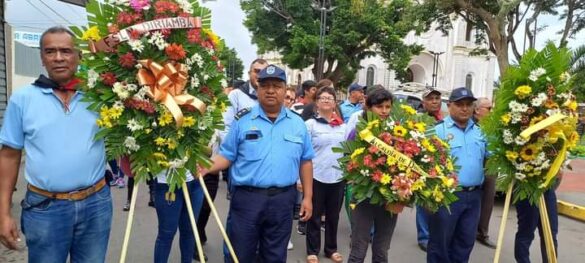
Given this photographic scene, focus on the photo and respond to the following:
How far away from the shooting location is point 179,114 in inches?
104

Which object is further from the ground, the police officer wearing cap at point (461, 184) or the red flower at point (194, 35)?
the red flower at point (194, 35)

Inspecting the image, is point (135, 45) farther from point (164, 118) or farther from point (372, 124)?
point (372, 124)

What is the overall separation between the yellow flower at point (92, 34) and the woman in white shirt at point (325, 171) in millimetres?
2543

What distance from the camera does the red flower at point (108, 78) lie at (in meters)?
2.62

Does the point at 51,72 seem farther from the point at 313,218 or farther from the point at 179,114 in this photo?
the point at 313,218

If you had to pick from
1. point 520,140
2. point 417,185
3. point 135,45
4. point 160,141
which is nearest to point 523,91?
point 520,140

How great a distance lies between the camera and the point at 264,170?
3.28 metres

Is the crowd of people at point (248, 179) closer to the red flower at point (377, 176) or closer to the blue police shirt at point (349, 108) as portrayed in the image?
the red flower at point (377, 176)

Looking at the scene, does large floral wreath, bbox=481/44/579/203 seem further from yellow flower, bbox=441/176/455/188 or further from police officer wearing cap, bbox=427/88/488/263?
yellow flower, bbox=441/176/455/188

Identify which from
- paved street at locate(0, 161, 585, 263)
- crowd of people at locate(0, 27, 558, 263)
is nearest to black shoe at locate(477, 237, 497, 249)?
paved street at locate(0, 161, 585, 263)

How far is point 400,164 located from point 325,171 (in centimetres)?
145

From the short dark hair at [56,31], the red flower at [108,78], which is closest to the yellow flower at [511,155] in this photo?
the red flower at [108,78]

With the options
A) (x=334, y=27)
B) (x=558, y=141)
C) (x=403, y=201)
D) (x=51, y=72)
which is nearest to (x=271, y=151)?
(x=403, y=201)

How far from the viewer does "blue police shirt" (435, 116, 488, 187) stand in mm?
3776
